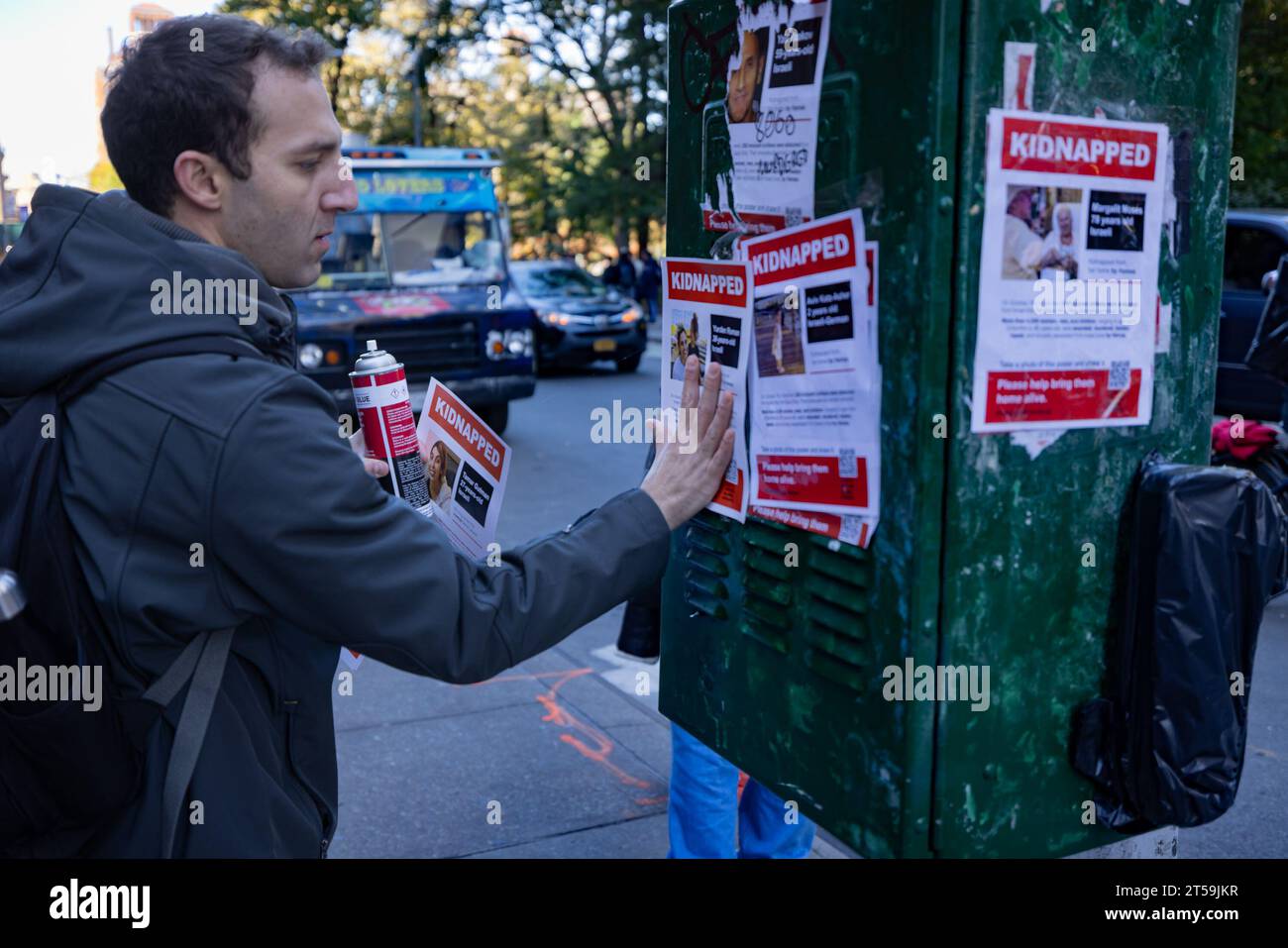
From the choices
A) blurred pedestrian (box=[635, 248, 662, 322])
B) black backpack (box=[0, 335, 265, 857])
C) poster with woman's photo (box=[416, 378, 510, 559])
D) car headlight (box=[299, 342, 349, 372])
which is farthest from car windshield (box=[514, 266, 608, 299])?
black backpack (box=[0, 335, 265, 857])

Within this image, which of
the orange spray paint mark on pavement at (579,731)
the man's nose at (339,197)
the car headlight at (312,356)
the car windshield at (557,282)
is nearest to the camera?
the man's nose at (339,197)

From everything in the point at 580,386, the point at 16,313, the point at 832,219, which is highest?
the point at 832,219

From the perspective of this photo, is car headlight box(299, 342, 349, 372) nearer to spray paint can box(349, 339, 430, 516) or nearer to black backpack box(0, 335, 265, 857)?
spray paint can box(349, 339, 430, 516)

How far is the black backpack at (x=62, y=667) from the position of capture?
1475 millimetres

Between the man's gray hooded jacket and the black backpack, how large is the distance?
0.06 ft

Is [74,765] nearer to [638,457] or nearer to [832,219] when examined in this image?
[832,219]

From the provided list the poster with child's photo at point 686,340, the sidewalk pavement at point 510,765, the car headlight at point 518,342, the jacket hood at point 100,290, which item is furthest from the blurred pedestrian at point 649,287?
the jacket hood at point 100,290

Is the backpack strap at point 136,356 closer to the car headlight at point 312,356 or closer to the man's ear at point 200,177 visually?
the man's ear at point 200,177

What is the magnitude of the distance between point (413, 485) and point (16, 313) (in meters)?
0.64

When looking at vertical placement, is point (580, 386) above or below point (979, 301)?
below

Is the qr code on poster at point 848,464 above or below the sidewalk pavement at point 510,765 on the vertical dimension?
above

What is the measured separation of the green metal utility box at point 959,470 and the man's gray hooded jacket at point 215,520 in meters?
0.48
